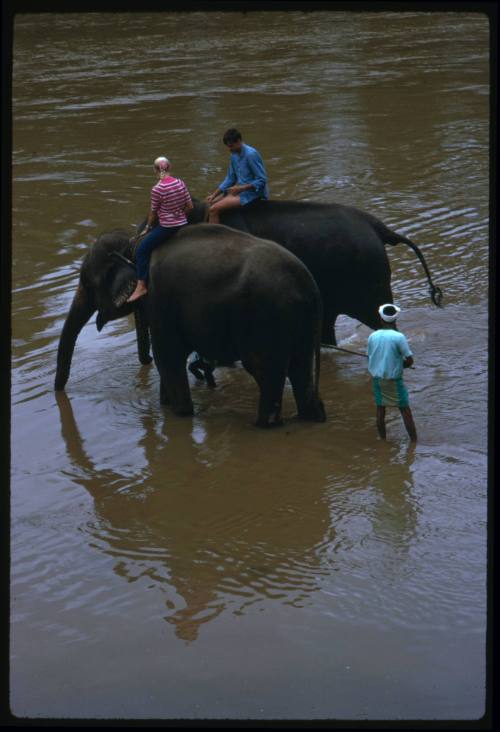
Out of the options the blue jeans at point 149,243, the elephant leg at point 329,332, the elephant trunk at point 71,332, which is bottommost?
the elephant leg at point 329,332

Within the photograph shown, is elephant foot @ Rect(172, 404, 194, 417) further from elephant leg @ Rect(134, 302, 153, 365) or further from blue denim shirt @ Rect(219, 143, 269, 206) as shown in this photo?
blue denim shirt @ Rect(219, 143, 269, 206)

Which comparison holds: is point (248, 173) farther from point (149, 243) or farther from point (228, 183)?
point (149, 243)

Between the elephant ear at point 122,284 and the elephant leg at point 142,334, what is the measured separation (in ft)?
0.71

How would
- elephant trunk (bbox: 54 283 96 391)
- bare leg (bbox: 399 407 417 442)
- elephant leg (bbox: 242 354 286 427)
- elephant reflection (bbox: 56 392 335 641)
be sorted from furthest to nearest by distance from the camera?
elephant trunk (bbox: 54 283 96 391), elephant leg (bbox: 242 354 286 427), bare leg (bbox: 399 407 417 442), elephant reflection (bbox: 56 392 335 641)

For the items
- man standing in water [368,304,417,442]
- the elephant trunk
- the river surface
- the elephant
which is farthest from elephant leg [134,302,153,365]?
man standing in water [368,304,417,442]

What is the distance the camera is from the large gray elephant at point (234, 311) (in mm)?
7988

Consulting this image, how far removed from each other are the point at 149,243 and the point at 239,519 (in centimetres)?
245

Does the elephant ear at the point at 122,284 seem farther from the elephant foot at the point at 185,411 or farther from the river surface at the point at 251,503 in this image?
the elephant foot at the point at 185,411

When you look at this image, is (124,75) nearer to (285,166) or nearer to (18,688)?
(285,166)

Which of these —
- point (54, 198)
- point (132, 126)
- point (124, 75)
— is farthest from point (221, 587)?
point (124, 75)

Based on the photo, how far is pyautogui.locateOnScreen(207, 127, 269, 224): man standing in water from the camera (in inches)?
361

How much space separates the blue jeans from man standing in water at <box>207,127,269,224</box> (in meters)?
0.74

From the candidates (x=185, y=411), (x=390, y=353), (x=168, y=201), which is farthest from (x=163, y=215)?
(x=390, y=353)

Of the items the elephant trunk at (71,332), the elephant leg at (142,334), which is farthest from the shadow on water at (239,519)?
the elephant leg at (142,334)
